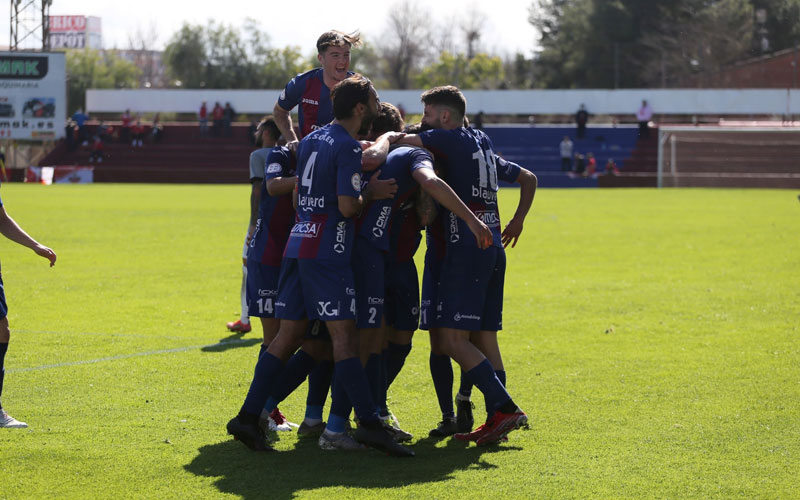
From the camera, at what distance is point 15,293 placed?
12922 mm

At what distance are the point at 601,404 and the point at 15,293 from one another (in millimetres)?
8674

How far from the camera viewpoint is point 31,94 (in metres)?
50.8

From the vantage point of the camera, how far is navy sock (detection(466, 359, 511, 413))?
20.2 feet

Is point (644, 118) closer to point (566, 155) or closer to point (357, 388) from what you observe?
point (566, 155)

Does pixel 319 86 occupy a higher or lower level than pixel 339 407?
higher

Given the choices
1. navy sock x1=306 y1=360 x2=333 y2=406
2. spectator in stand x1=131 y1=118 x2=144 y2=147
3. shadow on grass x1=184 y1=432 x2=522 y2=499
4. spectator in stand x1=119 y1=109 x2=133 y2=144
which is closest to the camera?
shadow on grass x1=184 y1=432 x2=522 y2=499

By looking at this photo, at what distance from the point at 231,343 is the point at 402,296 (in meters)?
3.69

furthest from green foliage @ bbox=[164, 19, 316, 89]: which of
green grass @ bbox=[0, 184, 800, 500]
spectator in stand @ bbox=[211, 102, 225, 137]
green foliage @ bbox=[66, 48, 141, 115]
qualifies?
green grass @ bbox=[0, 184, 800, 500]

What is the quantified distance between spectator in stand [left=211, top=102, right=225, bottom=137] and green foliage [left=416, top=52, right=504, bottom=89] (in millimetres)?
32066

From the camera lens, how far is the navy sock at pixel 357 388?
Result: 582cm

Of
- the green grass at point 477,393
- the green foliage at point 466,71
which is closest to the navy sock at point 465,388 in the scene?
the green grass at point 477,393

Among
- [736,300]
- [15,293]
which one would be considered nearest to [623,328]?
[736,300]

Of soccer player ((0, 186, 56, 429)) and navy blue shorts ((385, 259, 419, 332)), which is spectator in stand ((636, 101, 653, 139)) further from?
soccer player ((0, 186, 56, 429))

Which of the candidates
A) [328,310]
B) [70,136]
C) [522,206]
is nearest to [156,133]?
[70,136]
